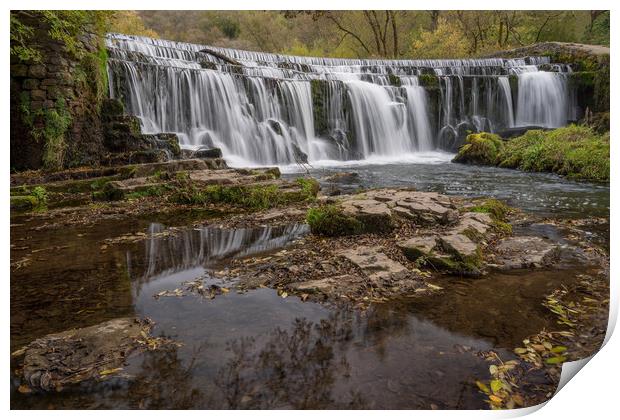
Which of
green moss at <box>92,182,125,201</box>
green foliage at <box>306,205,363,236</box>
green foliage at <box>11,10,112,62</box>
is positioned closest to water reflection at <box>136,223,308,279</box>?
green foliage at <box>306,205,363,236</box>

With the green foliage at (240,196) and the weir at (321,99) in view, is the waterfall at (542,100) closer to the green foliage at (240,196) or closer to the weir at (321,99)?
the weir at (321,99)

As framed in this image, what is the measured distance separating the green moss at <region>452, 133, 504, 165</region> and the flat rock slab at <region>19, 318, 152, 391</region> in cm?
1228

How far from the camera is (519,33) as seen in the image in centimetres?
1839

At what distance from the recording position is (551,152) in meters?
11.1

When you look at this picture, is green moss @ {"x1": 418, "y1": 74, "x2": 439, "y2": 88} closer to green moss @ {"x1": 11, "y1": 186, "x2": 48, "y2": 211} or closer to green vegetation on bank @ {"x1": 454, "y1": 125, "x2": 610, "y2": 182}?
green vegetation on bank @ {"x1": 454, "y1": 125, "x2": 610, "y2": 182}

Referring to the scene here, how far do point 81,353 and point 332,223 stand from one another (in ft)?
9.46

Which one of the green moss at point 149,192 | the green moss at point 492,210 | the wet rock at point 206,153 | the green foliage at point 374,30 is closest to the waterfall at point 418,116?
the green foliage at point 374,30

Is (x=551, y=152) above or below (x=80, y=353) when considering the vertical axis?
above

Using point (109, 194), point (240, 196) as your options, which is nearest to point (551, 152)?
point (240, 196)

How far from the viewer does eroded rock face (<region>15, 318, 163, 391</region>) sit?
6.70 feet

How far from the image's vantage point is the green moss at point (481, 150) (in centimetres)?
1284

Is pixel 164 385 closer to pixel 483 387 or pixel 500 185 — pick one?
pixel 483 387

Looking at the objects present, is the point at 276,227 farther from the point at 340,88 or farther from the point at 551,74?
the point at 551,74

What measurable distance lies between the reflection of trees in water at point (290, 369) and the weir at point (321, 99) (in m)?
9.06
